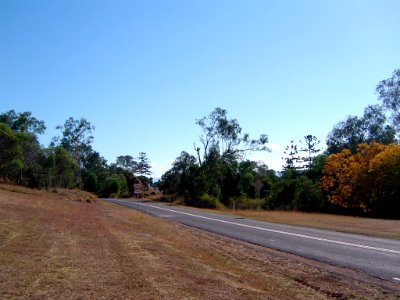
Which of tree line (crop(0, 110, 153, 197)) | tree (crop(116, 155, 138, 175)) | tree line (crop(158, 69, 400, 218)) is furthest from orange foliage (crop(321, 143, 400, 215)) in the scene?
tree (crop(116, 155, 138, 175))

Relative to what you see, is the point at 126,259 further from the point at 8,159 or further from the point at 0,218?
the point at 8,159

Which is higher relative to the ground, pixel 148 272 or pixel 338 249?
pixel 338 249

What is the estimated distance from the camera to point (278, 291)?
859 cm

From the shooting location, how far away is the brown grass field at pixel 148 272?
723 centimetres

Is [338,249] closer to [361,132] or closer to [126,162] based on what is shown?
[361,132]

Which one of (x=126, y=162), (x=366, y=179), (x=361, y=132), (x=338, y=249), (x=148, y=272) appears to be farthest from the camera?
(x=126, y=162)

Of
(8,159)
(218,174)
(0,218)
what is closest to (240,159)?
(218,174)

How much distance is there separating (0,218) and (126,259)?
24.9 feet

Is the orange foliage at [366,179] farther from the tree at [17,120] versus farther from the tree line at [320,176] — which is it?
the tree at [17,120]

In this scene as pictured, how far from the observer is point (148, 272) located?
8.90 meters

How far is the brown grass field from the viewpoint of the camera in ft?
23.7

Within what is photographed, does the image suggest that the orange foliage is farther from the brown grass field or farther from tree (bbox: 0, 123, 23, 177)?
tree (bbox: 0, 123, 23, 177)

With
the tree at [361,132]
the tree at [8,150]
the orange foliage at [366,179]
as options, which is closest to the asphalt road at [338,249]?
the orange foliage at [366,179]

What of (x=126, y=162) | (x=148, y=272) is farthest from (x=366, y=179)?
(x=126, y=162)
